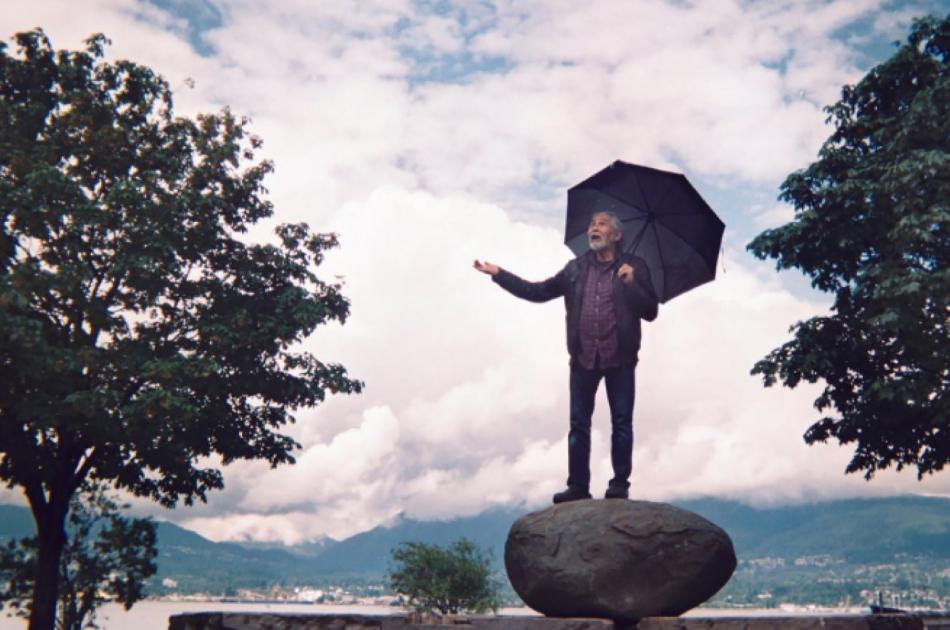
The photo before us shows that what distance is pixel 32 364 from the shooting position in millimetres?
13633

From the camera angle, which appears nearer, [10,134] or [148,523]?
[10,134]

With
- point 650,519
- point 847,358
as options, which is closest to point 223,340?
point 650,519

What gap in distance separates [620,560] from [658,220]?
3.56 m

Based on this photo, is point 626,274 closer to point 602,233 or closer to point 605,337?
point 602,233

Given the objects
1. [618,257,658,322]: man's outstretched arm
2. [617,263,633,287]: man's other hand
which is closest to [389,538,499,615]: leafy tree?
[618,257,658,322]: man's outstretched arm

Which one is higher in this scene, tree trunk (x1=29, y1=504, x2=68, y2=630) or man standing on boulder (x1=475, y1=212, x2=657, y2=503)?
man standing on boulder (x1=475, y1=212, x2=657, y2=503)

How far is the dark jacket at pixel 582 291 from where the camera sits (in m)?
7.62

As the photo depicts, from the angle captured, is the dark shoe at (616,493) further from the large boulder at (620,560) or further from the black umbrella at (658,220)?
the black umbrella at (658,220)

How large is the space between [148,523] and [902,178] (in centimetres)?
1880

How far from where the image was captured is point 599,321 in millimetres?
7699

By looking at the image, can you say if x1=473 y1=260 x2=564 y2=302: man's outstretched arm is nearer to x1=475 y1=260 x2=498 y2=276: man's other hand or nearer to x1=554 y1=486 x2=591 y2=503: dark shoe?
x1=475 y1=260 x2=498 y2=276: man's other hand

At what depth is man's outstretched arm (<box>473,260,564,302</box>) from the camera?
8.12m

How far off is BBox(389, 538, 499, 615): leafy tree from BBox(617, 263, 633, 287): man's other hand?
44.6 m

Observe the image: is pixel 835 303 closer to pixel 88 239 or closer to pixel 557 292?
pixel 557 292
